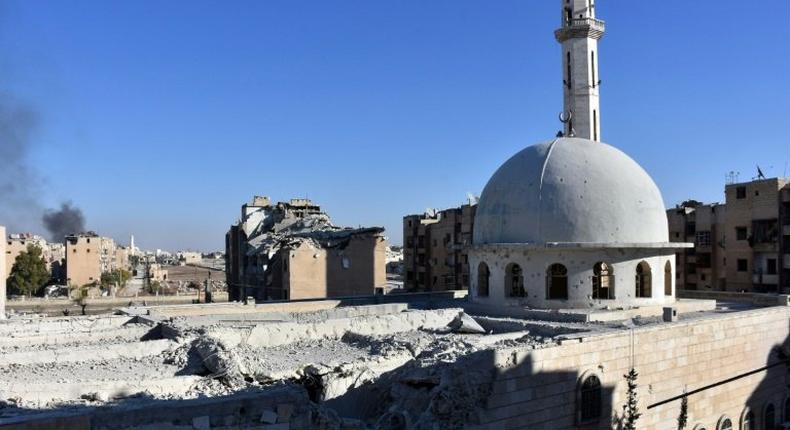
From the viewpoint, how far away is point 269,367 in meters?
11.5

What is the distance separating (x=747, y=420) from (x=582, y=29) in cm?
1616

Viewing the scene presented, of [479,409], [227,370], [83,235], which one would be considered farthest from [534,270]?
[83,235]

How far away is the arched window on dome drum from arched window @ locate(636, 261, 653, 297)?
3380mm

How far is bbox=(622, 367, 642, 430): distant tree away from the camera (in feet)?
39.6

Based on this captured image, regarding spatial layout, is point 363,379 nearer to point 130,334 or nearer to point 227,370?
point 227,370

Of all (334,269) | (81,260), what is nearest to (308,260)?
(334,269)

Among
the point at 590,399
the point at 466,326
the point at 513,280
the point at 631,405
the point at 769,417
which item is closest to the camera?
the point at 590,399

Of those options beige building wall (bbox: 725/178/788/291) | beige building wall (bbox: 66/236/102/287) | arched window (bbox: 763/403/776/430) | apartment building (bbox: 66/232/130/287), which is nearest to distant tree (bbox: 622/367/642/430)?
arched window (bbox: 763/403/776/430)

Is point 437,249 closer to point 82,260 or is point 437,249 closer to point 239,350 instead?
point 82,260

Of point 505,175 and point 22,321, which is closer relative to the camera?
point 22,321

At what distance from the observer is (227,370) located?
34.9 feet

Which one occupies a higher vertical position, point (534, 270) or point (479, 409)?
point (534, 270)

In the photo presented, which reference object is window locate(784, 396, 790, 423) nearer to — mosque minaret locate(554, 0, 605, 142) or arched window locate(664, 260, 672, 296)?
arched window locate(664, 260, 672, 296)

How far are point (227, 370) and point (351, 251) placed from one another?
25.6 m
